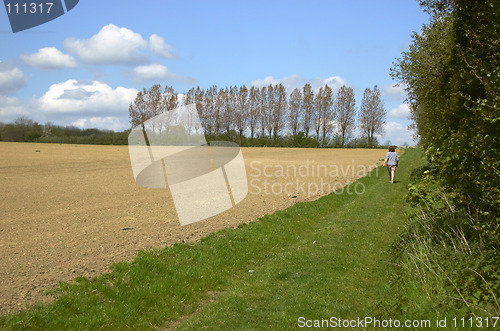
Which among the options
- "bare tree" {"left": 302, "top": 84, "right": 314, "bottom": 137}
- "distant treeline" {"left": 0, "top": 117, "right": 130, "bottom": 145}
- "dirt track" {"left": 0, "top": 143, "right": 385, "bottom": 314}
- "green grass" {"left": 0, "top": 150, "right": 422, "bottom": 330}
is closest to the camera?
"green grass" {"left": 0, "top": 150, "right": 422, "bottom": 330}

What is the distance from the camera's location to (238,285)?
305 inches

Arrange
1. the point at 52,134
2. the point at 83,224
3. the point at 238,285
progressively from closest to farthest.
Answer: the point at 238,285 < the point at 83,224 < the point at 52,134

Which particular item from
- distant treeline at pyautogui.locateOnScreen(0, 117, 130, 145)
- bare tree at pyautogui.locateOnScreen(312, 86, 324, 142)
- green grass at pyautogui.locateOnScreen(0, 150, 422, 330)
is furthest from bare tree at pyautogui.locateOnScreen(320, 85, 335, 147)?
green grass at pyautogui.locateOnScreen(0, 150, 422, 330)

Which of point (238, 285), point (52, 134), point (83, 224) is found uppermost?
point (52, 134)

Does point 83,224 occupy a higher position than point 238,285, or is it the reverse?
point 83,224

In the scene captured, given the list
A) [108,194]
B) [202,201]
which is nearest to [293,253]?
[202,201]

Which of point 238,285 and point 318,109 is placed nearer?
point 238,285

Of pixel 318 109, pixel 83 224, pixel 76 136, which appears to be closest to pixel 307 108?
pixel 318 109

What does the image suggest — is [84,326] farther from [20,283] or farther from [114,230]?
[114,230]

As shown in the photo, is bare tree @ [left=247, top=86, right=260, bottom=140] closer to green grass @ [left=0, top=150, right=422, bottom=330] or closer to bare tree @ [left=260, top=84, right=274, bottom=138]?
bare tree @ [left=260, top=84, right=274, bottom=138]

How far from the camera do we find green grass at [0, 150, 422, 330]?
20.0 feet

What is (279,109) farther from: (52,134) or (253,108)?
(52,134)

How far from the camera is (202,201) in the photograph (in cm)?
1739

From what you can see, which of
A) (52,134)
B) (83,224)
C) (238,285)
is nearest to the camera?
(238,285)
